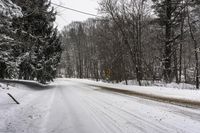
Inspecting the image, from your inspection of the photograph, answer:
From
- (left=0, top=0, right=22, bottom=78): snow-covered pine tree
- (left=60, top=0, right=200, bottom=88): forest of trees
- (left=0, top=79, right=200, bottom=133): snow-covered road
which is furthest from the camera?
(left=60, top=0, right=200, bottom=88): forest of trees

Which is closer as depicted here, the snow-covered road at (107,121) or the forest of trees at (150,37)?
the snow-covered road at (107,121)

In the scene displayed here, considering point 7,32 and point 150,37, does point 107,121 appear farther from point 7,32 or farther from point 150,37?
point 150,37

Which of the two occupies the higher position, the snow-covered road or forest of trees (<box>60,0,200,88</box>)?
forest of trees (<box>60,0,200,88</box>)

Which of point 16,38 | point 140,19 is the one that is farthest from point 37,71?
point 16,38

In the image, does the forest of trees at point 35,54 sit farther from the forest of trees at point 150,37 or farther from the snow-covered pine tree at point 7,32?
the forest of trees at point 150,37

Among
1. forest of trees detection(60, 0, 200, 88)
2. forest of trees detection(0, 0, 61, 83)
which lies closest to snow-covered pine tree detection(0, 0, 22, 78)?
forest of trees detection(0, 0, 61, 83)

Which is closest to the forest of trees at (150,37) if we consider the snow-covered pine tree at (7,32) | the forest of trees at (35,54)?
the forest of trees at (35,54)

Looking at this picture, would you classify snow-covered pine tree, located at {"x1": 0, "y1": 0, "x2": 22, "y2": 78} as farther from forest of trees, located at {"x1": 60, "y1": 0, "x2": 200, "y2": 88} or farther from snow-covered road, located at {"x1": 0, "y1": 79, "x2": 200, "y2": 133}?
forest of trees, located at {"x1": 60, "y1": 0, "x2": 200, "y2": 88}

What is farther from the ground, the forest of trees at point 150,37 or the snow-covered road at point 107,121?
the forest of trees at point 150,37

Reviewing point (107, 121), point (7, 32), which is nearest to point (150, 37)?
point (7, 32)

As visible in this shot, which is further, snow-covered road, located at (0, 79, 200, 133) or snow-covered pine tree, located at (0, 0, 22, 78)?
snow-covered pine tree, located at (0, 0, 22, 78)

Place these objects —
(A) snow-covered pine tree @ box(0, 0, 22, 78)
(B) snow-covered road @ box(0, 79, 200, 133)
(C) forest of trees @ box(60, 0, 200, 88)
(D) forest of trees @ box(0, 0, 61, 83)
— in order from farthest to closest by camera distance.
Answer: (C) forest of trees @ box(60, 0, 200, 88) < (D) forest of trees @ box(0, 0, 61, 83) < (A) snow-covered pine tree @ box(0, 0, 22, 78) < (B) snow-covered road @ box(0, 79, 200, 133)

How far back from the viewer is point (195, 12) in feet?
94.5

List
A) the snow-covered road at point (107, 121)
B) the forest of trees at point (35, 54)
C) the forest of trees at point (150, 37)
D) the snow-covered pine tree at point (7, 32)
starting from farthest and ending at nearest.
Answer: the forest of trees at point (150, 37) < the forest of trees at point (35, 54) < the snow-covered pine tree at point (7, 32) < the snow-covered road at point (107, 121)
